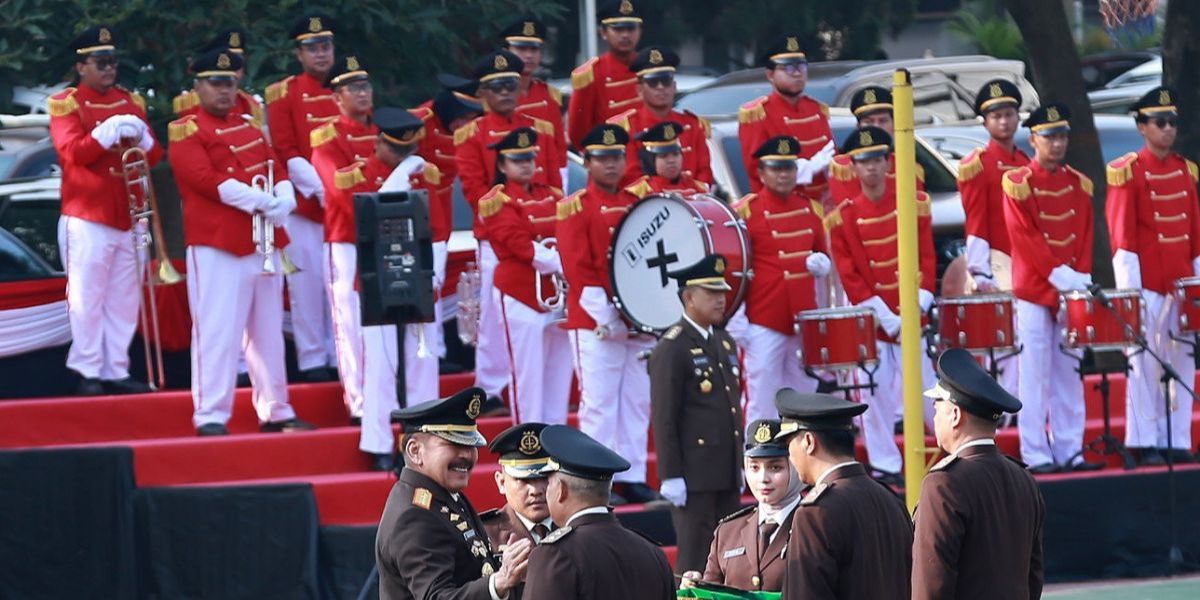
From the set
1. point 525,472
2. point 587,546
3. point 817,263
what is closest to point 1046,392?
point 817,263

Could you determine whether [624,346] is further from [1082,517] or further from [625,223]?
[1082,517]

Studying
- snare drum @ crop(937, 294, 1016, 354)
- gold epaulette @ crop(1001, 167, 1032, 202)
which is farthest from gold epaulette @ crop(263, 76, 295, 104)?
gold epaulette @ crop(1001, 167, 1032, 202)

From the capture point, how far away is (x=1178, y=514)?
558 inches

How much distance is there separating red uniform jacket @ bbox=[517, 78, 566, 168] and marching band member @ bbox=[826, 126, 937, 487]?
1.75 meters

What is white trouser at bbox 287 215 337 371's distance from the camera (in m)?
14.0

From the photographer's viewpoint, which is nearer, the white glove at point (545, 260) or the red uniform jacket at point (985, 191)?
the white glove at point (545, 260)

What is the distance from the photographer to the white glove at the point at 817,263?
13.6m

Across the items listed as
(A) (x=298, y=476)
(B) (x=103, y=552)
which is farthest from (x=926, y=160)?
(B) (x=103, y=552)

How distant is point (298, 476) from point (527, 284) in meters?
1.73

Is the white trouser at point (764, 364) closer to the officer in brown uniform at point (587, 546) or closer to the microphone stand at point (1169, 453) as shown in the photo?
the microphone stand at point (1169, 453)

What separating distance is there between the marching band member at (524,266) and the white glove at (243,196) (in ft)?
4.07

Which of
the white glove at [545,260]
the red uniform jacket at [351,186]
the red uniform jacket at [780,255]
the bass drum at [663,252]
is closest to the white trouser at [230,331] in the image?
the red uniform jacket at [351,186]

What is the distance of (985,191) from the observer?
47.1 feet

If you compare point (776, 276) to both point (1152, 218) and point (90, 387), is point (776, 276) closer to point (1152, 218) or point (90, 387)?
point (1152, 218)
